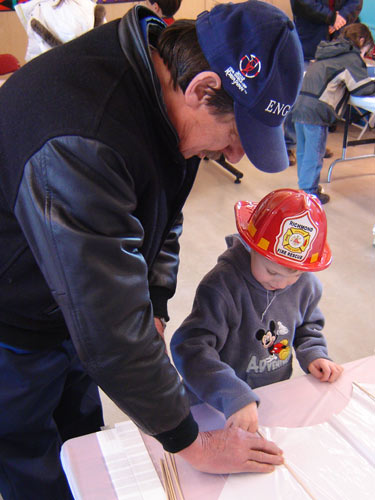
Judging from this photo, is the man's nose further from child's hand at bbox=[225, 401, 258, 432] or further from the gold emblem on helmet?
child's hand at bbox=[225, 401, 258, 432]

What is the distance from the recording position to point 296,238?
119cm

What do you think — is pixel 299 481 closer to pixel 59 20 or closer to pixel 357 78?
pixel 59 20

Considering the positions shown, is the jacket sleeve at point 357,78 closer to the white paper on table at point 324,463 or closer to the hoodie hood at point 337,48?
the hoodie hood at point 337,48

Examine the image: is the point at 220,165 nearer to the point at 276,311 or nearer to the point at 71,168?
the point at 276,311

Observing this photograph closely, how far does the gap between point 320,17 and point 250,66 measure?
423 centimetres

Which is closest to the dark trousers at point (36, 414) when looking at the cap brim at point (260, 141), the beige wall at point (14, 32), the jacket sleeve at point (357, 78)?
the cap brim at point (260, 141)

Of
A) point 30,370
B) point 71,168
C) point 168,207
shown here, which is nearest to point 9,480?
point 30,370

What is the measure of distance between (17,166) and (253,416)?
2.22ft

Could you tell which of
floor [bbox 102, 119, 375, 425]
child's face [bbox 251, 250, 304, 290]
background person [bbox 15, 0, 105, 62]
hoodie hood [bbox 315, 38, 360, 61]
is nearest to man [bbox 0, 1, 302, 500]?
child's face [bbox 251, 250, 304, 290]

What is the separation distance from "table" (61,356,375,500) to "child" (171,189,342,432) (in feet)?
0.12

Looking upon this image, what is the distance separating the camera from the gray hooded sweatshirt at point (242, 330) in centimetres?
117

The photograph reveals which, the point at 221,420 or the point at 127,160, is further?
the point at 221,420

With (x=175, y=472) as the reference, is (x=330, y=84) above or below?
below

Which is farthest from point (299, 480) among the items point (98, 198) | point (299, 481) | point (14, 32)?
point (14, 32)
